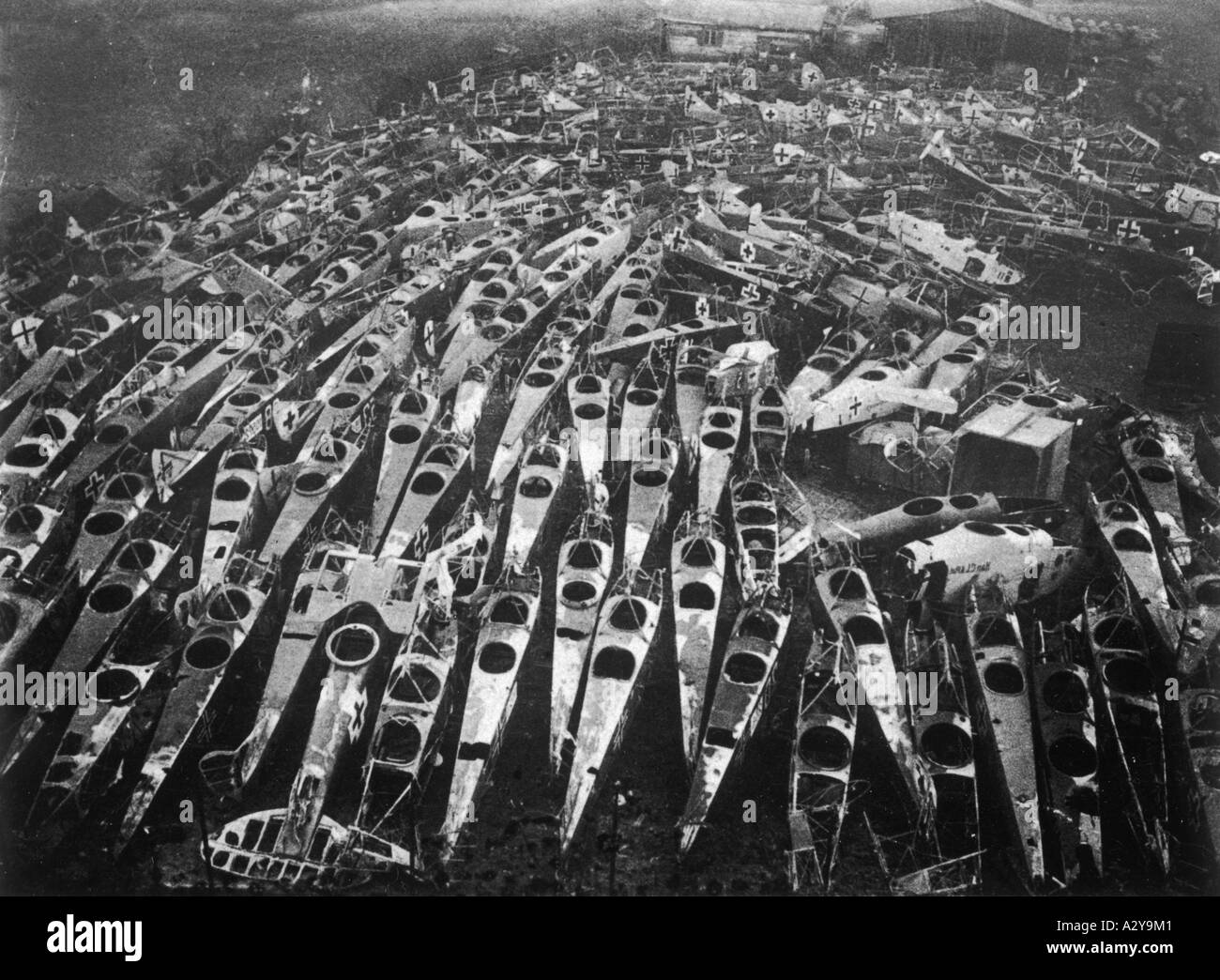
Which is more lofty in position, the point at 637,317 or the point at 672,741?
the point at 637,317

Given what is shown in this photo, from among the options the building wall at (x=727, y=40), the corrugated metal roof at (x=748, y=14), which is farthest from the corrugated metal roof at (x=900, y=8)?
the building wall at (x=727, y=40)

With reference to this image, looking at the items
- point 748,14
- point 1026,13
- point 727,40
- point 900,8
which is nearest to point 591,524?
point 748,14

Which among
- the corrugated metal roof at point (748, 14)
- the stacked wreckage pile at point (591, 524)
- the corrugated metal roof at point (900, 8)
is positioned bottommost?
the stacked wreckage pile at point (591, 524)

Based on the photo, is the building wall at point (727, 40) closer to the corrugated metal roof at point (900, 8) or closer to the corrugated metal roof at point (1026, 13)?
the corrugated metal roof at point (900, 8)

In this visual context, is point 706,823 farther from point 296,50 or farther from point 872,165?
point 296,50

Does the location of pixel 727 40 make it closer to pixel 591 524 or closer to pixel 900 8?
pixel 900 8

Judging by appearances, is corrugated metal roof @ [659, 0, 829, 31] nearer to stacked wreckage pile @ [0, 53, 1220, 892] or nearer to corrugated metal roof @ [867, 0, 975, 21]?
corrugated metal roof @ [867, 0, 975, 21]

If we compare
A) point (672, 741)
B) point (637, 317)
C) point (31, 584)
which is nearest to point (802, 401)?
point (637, 317)
